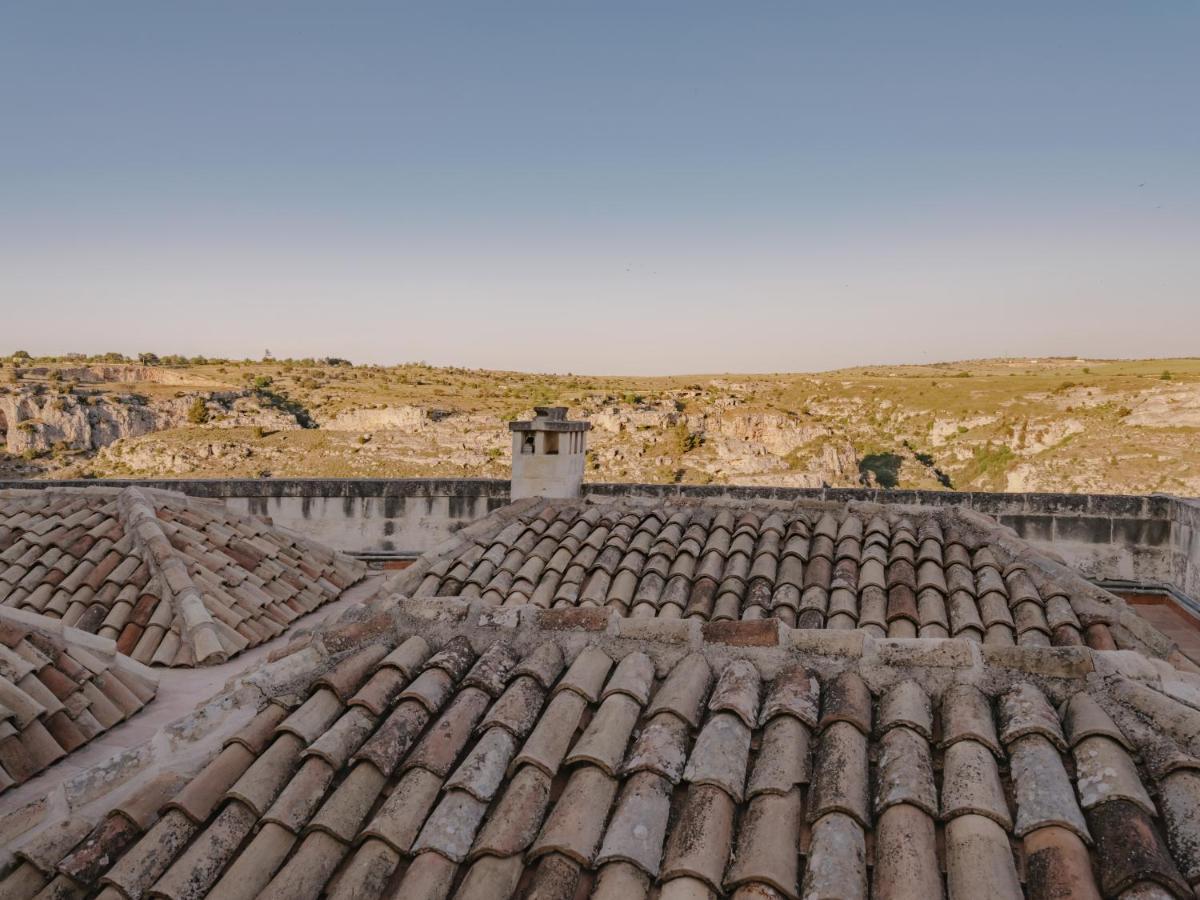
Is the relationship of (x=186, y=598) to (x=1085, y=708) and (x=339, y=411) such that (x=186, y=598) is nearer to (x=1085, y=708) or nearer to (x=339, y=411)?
(x=1085, y=708)

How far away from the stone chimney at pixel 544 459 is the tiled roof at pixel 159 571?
2623 mm

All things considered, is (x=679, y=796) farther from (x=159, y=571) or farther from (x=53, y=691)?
(x=159, y=571)

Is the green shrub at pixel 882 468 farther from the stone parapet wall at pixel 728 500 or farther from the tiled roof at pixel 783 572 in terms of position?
the tiled roof at pixel 783 572

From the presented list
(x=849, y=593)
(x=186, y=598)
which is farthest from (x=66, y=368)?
(x=849, y=593)

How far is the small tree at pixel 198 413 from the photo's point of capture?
53844mm

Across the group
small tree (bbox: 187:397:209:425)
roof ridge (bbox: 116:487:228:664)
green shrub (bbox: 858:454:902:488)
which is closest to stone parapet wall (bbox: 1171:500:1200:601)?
roof ridge (bbox: 116:487:228:664)

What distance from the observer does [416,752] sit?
9.34 feet

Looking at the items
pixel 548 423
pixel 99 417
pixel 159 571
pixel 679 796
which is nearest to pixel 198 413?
pixel 99 417

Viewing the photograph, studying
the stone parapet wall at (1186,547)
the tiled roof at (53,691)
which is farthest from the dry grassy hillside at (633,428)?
the tiled roof at (53,691)

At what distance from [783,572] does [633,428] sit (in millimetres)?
45202

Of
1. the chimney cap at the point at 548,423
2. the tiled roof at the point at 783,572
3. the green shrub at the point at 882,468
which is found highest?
the chimney cap at the point at 548,423

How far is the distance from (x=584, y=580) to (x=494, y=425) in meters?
44.4

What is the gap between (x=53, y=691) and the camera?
519 cm

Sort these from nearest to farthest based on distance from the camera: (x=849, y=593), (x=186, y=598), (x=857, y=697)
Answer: (x=857, y=697), (x=849, y=593), (x=186, y=598)
